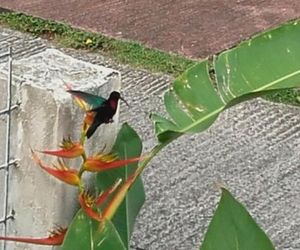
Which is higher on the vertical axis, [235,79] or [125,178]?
Result: [235,79]

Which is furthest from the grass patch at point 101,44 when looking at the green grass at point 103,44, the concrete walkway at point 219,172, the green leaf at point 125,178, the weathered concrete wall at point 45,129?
the green leaf at point 125,178

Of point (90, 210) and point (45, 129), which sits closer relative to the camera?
point (90, 210)

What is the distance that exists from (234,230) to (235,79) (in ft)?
1.07

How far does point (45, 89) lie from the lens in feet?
8.73

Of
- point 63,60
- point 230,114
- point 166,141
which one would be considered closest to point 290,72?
point 166,141

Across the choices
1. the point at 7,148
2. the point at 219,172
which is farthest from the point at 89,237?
the point at 219,172

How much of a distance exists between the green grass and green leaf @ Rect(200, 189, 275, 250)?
13.7 ft

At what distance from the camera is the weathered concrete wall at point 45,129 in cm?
266

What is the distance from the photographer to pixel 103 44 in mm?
6344

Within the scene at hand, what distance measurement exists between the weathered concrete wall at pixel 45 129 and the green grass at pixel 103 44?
120 inches

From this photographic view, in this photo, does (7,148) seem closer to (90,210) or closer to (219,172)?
(90,210)

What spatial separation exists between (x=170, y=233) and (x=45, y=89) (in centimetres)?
173

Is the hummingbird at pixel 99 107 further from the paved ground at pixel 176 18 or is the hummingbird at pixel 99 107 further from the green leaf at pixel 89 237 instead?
the paved ground at pixel 176 18

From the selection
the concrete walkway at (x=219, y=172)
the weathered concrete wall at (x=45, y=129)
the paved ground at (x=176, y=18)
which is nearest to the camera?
the weathered concrete wall at (x=45, y=129)
